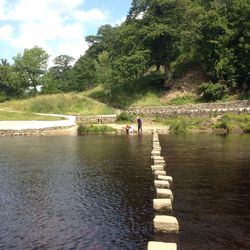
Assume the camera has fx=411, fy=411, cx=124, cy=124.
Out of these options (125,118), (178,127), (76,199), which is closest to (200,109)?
(178,127)

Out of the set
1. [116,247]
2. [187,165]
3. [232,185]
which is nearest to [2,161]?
[187,165]

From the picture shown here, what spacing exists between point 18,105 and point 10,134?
86.3ft

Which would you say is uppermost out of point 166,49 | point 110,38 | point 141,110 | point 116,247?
point 110,38

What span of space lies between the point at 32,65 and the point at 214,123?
6073 centimetres

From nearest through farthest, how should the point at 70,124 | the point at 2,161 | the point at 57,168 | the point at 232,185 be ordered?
the point at 232,185
the point at 57,168
the point at 2,161
the point at 70,124

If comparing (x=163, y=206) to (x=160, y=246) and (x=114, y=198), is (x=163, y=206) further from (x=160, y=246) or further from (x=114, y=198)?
(x=160, y=246)

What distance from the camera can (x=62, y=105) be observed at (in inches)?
2987

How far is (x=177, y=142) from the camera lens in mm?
41281

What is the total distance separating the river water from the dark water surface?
0.03 m

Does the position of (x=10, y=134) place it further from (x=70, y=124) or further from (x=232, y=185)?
(x=232, y=185)

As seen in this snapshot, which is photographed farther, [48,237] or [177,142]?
[177,142]

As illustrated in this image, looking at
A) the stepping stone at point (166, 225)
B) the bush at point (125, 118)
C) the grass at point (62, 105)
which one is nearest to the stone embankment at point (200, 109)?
the bush at point (125, 118)

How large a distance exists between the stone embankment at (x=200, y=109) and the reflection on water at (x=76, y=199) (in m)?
26.9

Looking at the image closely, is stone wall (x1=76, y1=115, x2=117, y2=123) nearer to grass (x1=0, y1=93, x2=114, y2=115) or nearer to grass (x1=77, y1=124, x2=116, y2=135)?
grass (x1=77, y1=124, x2=116, y2=135)
